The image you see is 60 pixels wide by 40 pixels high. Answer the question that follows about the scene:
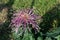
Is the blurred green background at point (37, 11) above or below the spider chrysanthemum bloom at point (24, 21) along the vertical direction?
below

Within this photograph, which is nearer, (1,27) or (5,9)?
(1,27)

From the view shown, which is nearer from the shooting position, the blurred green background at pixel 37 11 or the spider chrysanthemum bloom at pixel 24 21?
the spider chrysanthemum bloom at pixel 24 21

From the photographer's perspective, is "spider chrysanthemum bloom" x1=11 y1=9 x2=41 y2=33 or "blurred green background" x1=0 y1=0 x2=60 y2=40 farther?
"blurred green background" x1=0 y1=0 x2=60 y2=40

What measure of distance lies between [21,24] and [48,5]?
2.48 m

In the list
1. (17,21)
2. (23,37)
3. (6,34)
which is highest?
(17,21)

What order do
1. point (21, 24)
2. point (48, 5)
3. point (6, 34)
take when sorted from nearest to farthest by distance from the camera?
1. point (21, 24)
2. point (6, 34)
3. point (48, 5)

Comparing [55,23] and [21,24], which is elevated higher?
[21,24]

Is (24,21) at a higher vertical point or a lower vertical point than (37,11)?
higher

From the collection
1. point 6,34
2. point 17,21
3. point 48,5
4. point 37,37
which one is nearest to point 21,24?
point 17,21

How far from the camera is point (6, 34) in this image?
450cm

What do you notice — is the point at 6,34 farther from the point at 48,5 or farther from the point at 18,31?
the point at 18,31

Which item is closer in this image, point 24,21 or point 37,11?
point 24,21

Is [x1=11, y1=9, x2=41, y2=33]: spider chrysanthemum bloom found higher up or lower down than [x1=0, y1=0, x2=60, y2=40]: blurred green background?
higher up

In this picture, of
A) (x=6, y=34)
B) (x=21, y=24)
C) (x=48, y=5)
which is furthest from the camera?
(x=48, y=5)
